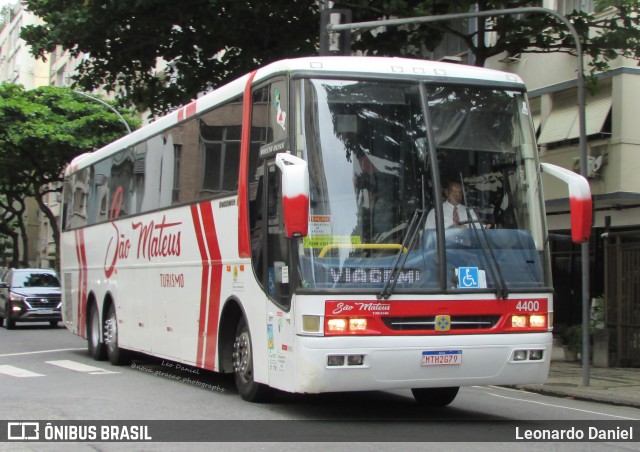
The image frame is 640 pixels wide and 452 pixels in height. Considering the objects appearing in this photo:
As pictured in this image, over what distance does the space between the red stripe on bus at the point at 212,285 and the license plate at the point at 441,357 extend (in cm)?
338

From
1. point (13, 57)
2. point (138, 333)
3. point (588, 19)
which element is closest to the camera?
point (138, 333)

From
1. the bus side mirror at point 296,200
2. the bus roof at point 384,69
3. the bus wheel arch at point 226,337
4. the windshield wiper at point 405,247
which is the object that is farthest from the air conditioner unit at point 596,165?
the bus side mirror at point 296,200

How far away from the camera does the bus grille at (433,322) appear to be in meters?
9.30

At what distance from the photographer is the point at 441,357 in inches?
369

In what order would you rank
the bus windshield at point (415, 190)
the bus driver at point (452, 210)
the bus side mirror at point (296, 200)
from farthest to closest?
the bus driver at point (452, 210), the bus windshield at point (415, 190), the bus side mirror at point (296, 200)

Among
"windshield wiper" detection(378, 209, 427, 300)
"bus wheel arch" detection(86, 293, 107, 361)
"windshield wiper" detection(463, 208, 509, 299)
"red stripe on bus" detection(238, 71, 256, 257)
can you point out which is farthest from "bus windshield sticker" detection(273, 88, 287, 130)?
"bus wheel arch" detection(86, 293, 107, 361)

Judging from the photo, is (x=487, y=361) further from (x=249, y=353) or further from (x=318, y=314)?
(x=249, y=353)

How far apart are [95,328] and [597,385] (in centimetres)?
881

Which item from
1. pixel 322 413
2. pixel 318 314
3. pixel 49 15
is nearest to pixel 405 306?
pixel 318 314

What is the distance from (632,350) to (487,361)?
10.4m

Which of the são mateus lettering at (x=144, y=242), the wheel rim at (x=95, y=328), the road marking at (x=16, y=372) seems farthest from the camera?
the wheel rim at (x=95, y=328)

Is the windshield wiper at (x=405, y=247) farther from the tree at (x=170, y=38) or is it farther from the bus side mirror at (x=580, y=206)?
the tree at (x=170, y=38)

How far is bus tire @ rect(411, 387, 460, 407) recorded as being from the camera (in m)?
11.4

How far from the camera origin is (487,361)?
9.56 metres
